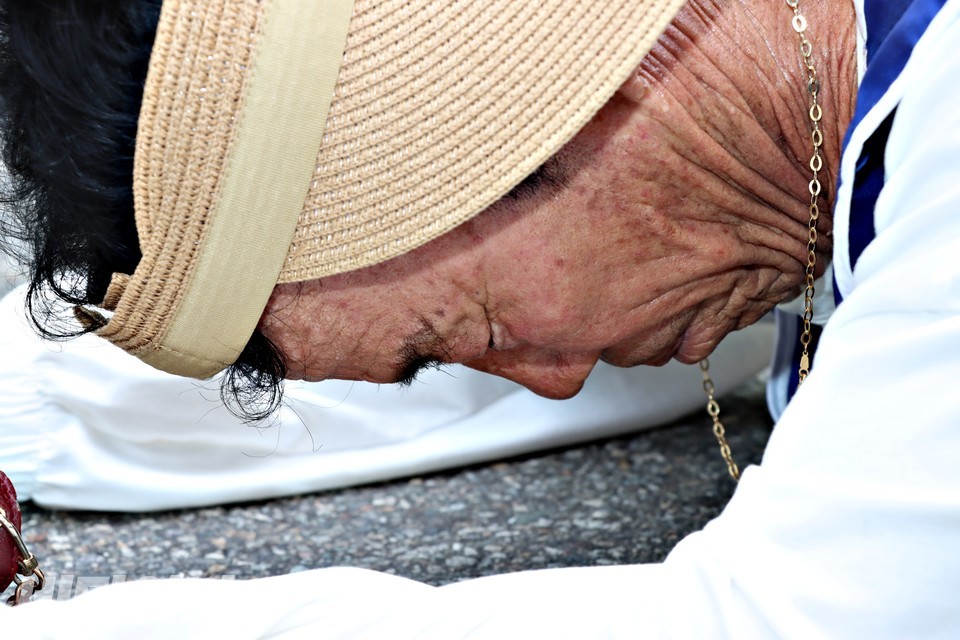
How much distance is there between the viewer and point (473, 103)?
824mm

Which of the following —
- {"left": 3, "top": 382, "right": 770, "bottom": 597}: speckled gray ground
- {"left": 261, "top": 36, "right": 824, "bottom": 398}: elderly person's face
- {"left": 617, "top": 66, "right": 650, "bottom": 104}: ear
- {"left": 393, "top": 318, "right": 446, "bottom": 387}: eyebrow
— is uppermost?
{"left": 617, "top": 66, "right": 650, "bottom": 104}: ear

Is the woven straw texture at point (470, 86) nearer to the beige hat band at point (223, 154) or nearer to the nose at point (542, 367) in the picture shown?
the beige hat band at point (223, 154)

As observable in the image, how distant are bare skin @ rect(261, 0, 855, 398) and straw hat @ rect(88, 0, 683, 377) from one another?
61 mm

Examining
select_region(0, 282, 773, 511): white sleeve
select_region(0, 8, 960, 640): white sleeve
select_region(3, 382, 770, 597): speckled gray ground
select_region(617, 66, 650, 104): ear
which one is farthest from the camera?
select_region(0, 282, 773, 511): white sleeve

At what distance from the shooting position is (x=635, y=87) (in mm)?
881

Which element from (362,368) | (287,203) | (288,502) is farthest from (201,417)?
(287,203)

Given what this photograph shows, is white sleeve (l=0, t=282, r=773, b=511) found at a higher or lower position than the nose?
lower

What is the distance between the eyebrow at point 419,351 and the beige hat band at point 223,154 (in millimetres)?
160

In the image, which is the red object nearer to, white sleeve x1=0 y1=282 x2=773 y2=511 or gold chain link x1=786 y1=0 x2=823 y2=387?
white sleeve x1=0 y1=282 x2=773 y2=511

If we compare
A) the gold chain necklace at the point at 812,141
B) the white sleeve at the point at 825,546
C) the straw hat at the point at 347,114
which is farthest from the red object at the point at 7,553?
the gold chain necklace at the point at 812,141

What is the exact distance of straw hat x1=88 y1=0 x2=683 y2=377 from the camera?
0.78 metres

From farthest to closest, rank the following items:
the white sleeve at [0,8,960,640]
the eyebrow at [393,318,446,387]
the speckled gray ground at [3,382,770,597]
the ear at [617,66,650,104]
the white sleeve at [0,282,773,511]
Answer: the white sleeve at [0,282,773,511] → the speckled gray ground at [3,382,770,597] → the eyebrow at [393,318,446,387] → the ear at [617,66,650,104] → the white sleeve at [0,8,960,640]

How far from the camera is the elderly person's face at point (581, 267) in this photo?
900mm

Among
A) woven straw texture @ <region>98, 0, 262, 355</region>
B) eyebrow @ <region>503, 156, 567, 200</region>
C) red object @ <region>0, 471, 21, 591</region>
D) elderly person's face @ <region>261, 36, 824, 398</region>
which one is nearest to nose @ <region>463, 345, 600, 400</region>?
elderly person's face @ <region>261, 36, 824, 398</region>
